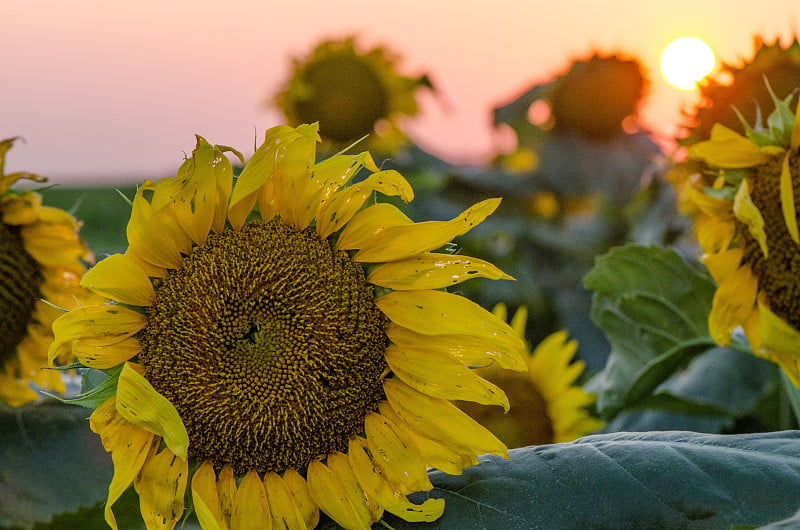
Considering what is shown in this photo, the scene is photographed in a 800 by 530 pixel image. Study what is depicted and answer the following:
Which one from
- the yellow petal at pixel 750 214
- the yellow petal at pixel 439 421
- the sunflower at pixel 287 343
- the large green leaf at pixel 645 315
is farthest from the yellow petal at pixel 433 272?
the large green leaf at pixel 645 315

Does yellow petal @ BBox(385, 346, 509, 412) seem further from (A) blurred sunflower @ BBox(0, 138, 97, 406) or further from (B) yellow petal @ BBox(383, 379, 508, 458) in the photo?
(A) blurred sunflower @ BBox(0, 138, 97, 406)

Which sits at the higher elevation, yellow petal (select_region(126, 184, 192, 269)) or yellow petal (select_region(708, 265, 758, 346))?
yellow petal (select_region(126, 184, 192, 269))

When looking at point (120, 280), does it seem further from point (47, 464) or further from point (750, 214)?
point (750, 214)

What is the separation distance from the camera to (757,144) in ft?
4.25

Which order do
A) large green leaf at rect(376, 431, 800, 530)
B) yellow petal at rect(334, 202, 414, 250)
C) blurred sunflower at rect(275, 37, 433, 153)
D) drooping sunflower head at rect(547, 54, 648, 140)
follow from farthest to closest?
1. drooping sunflower head at rect(547, 54, 648, 140)
2. blurred sunflower at rect(275, 37, 433, 153)
3. yellow petal at rect(334, 202, 414, 250)
4. large green leaf at rect(376, 431, 800, 530)

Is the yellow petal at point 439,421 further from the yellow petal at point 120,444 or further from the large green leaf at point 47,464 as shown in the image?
the large green leaf at point 47,464

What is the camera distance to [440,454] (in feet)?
3.19

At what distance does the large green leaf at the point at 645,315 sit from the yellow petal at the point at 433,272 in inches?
31.1

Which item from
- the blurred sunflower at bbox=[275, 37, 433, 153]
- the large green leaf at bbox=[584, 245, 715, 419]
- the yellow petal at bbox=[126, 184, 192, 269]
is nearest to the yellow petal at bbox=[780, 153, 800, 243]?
the large green leaf at bbox=[584, 245, 715, 419]

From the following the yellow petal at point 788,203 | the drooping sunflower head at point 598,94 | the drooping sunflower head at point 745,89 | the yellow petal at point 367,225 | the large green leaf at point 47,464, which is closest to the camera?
the yellow petal at point 367,225

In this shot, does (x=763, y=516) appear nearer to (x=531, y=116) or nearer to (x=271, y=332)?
(x=271, y=332)

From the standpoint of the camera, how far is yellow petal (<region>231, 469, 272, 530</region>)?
0.97m

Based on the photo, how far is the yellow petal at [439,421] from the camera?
3.15 feet

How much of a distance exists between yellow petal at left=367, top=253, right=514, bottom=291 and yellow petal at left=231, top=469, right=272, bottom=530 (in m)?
0.26
